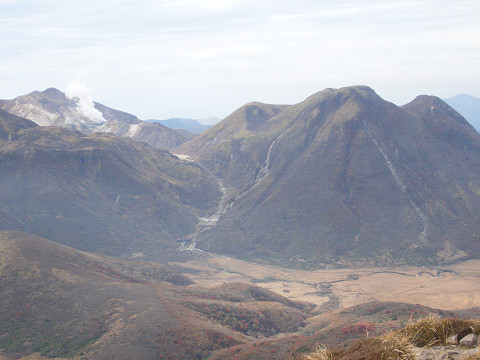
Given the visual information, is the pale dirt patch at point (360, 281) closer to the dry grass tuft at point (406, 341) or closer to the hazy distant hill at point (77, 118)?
the dry grass tuft at point (406, 341)

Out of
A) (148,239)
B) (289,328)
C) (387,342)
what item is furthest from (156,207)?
(387,342)

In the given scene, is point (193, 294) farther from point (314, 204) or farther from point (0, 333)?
point (314, 204)

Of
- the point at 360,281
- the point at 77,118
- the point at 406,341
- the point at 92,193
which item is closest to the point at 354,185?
the point at 360,281

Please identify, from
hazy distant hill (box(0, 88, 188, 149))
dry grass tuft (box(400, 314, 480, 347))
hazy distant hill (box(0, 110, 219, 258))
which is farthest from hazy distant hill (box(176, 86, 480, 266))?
dry grass tuft (box(400, 314, 480, 347))

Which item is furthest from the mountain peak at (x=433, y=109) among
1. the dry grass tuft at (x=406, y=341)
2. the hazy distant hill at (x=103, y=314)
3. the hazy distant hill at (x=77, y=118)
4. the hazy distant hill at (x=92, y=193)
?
the dry grass tuft at (x=406, y=341)

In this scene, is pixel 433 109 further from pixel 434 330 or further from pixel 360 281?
pixel 434 330

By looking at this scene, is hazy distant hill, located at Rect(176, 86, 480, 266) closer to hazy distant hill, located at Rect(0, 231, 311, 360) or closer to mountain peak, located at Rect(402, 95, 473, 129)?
mountain peak, located at Rect(402, 95, 473, 129)
